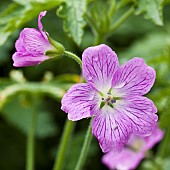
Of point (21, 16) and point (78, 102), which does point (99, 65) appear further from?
point (21, 16)

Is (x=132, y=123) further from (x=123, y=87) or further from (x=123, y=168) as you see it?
(x=123, y=168)

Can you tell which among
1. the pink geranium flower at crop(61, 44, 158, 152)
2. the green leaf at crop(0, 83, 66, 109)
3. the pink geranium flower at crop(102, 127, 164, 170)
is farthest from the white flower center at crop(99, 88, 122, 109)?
the pink geranium flower at crop(102, 127, 164, 170)

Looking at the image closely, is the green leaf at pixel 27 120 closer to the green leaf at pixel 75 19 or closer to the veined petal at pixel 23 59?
the green leaf at pixel 75 19

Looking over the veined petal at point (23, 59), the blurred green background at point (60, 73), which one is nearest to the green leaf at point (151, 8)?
the blurred green background at point (60, 73)

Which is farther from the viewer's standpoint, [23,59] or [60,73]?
[60,73]

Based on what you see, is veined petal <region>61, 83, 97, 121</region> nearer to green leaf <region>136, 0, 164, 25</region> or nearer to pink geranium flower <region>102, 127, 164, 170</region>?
green leaf <region>136, 0, 164, 25</region>

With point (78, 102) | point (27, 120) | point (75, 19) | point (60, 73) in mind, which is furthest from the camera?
A: point (60, 73)

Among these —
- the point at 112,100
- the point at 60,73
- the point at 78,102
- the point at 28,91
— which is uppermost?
the point at 78,102

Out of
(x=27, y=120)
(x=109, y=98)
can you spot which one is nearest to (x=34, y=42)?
(x=109, y=98)
